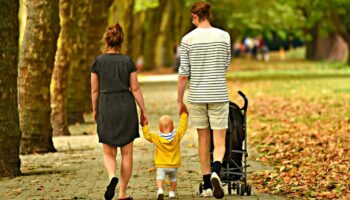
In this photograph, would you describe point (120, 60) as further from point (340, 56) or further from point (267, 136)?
point (340, 56)

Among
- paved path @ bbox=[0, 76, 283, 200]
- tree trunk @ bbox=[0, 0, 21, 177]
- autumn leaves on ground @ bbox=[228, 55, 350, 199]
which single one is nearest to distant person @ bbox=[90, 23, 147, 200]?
paved path @ bbox=[0, 76, 283, 200]

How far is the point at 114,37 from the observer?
416 inches

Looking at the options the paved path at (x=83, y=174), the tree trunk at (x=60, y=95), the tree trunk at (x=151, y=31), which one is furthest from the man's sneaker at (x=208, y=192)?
the tree trunk at (x=151, y=31)

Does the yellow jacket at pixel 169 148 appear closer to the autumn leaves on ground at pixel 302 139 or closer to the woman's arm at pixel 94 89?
the woman's arm at pixel 94 89

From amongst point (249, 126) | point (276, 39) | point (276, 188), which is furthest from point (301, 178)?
point (276, 39)

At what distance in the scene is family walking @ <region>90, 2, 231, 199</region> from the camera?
421 inches

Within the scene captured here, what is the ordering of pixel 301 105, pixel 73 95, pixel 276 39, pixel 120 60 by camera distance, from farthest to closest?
pixel 276 39 → pixel 301 105 → pixel 73 95 → pixel 120 60

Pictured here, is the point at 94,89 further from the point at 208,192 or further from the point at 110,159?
the point at 208,192

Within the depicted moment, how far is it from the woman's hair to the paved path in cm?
175

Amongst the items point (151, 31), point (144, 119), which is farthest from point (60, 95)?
point (151, 31)

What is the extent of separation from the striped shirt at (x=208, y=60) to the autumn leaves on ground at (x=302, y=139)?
56.9 inches

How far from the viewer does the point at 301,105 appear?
2742 centimetres

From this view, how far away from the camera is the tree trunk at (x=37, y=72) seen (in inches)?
675

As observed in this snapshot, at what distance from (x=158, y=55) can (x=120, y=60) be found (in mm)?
52120
